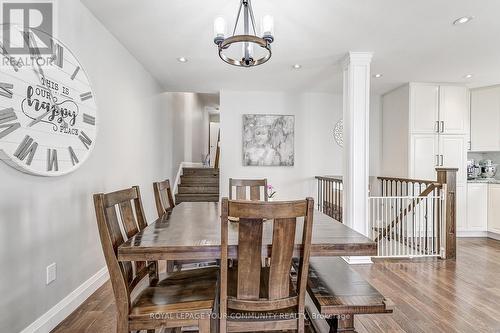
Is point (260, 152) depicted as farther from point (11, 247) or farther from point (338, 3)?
point (11, 247)

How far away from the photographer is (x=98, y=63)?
264cm

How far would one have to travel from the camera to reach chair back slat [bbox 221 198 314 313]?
1.20 meters

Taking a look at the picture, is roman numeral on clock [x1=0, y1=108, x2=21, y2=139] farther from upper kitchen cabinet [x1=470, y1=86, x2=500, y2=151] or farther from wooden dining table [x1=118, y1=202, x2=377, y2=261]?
upper kitchen cabinet [x1=470, y1=86, x2=500, y2=151]

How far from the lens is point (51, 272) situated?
200 cm

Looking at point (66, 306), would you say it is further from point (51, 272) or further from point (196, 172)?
point (196, 172)

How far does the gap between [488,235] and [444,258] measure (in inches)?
71.9

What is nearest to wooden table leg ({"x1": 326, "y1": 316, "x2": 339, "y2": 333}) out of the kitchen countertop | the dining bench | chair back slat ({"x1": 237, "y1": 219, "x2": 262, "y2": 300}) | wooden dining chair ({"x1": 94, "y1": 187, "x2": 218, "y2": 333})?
the dining bench

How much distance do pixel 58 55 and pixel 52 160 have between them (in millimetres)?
758

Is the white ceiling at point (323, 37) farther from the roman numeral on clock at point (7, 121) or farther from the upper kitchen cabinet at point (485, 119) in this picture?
the roman numeral on clock at point (7, 121)

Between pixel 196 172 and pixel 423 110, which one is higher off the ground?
pixel 423 110

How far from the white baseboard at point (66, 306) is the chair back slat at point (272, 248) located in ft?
4.76

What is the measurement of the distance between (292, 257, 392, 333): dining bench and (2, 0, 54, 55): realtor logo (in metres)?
2.30

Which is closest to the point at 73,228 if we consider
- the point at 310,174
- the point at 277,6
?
the point at 277,6

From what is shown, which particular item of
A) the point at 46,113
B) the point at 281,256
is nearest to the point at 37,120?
the point at 46,113
